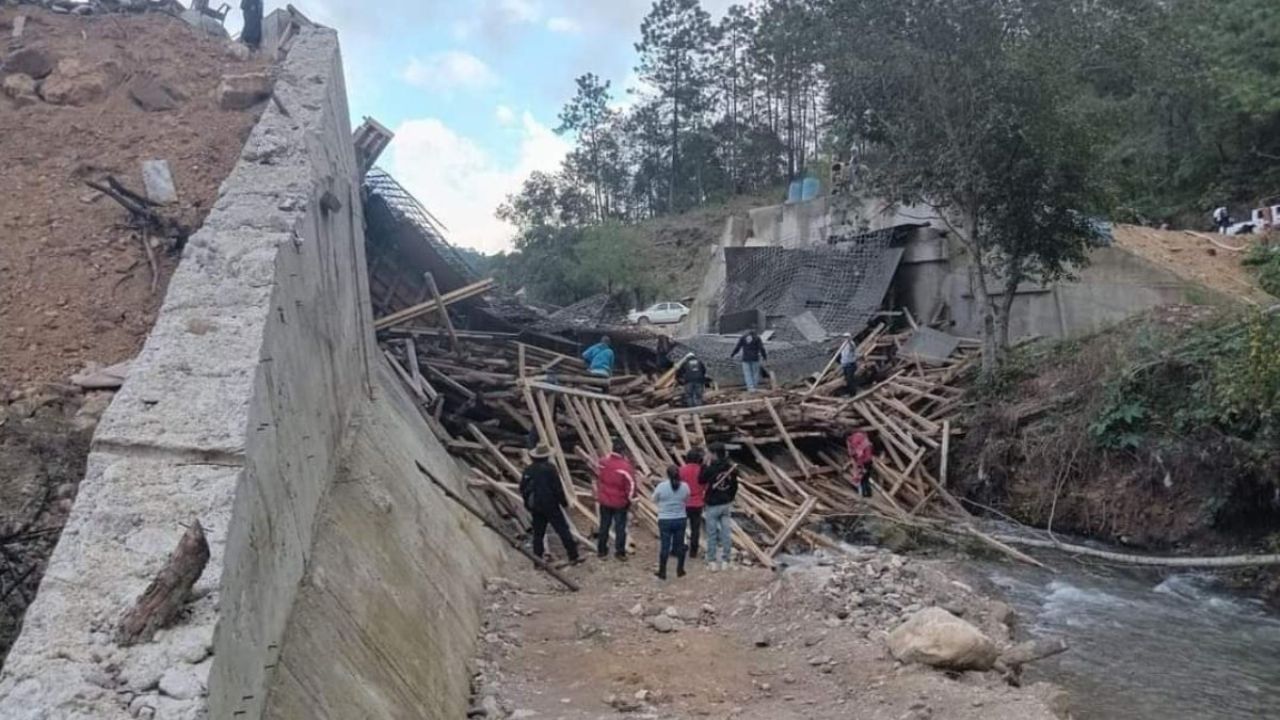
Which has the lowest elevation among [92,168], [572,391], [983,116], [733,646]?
[733,646]

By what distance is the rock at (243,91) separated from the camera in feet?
30.5

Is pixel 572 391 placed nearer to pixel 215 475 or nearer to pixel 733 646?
pixel 733 646

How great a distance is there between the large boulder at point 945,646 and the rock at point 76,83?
8732 mm

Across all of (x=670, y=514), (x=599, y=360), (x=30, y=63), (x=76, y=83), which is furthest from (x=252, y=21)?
(x=670, y=514)

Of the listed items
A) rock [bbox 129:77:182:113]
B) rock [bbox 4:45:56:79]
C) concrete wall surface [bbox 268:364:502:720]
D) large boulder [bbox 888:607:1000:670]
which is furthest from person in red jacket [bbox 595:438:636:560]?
rock [bbox 4:45:56:79]

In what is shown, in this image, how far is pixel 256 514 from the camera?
4297mm

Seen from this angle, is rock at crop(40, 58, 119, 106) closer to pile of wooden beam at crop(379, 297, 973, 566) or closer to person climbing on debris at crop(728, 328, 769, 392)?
pile of wooden beam at crop(379, 297, 973, 566)

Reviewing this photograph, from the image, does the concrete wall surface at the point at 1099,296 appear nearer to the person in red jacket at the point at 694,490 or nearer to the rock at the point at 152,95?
the person in red jacket at the point at 694,490

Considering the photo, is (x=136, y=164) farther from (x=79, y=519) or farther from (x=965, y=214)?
(x=965, y=214)

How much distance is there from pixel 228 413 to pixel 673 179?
5675cm

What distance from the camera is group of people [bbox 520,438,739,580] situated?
35.1 feet

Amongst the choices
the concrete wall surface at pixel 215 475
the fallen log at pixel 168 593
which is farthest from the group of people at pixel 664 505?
the fallen log at pixel 168 593

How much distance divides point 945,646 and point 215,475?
602 cm

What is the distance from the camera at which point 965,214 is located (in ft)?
57.7
